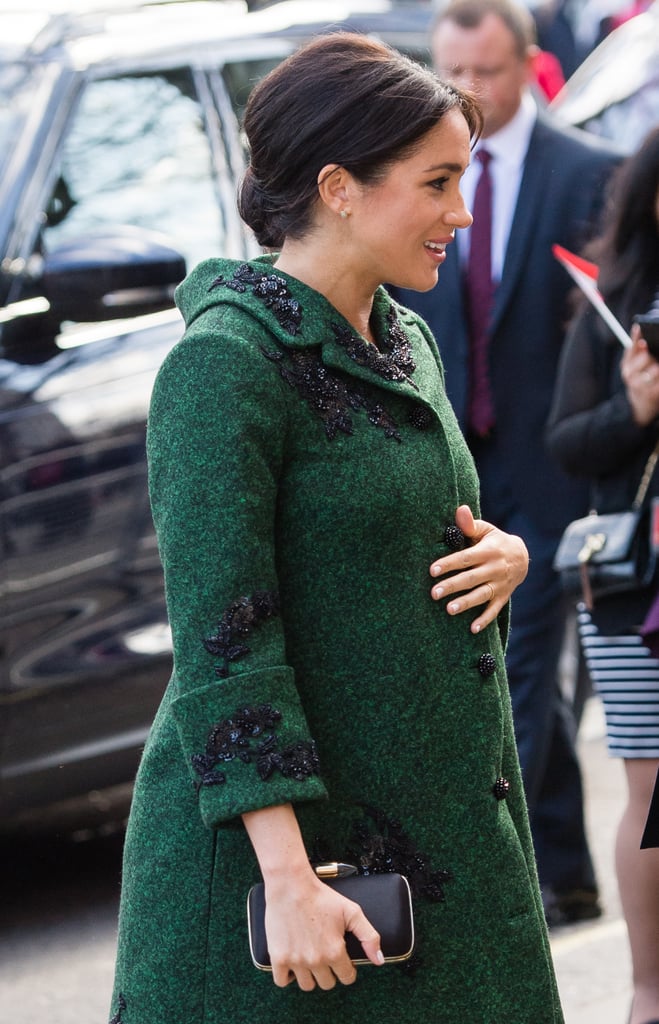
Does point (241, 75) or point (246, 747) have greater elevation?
point (246, 747)

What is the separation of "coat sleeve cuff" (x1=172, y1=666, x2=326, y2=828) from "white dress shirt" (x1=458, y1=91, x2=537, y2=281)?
2.68 meters

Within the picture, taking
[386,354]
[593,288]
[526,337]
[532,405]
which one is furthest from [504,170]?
[386,354]

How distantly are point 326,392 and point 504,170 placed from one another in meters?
2.64

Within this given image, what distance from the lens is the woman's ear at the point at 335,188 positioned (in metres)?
2.09

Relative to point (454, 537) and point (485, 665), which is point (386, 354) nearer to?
point (454, 537)

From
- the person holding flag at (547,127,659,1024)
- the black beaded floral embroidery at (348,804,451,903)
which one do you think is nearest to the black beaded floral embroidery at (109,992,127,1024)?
the black beaded floral embroidery at (348,804,451,903)

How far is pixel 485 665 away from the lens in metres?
2.16

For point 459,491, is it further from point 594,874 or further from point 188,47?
point 188,47

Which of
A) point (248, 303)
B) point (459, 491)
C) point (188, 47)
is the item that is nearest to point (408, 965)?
point (459, 491)

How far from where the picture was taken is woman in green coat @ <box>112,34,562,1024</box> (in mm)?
1943

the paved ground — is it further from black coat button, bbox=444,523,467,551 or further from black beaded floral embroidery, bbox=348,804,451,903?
black coat button, bbox=444,523,467,551

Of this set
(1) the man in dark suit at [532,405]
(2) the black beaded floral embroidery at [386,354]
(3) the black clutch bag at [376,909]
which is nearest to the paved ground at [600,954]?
(1) the man in dark suit at [532,405]

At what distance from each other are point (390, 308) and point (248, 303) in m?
0.32

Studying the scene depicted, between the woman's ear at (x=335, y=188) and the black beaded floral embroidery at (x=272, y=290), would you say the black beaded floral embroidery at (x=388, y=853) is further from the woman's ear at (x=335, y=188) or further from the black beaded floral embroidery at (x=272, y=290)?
the woman's ear at (x=335, y=188)
